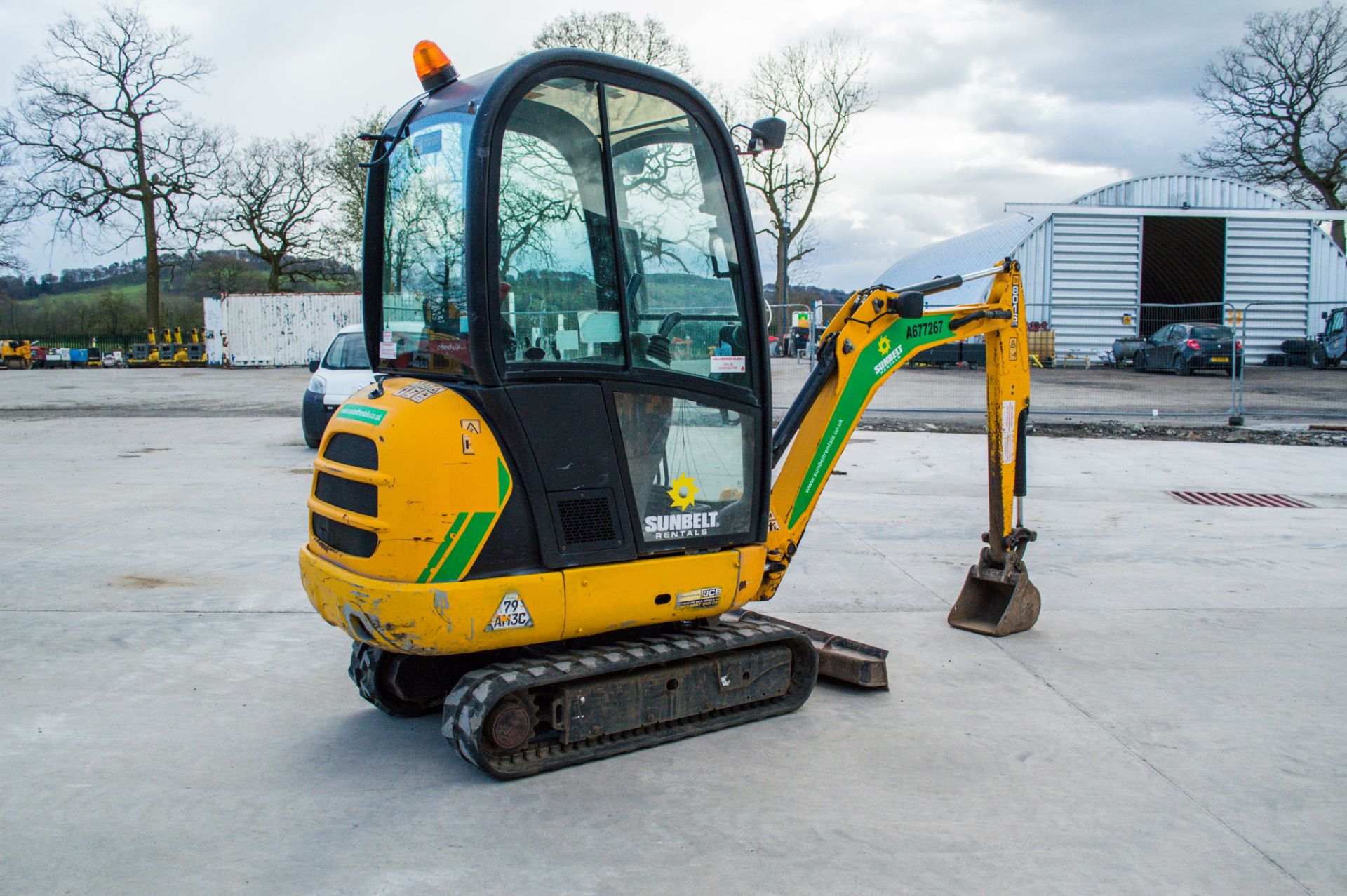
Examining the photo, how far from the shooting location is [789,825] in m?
3.50

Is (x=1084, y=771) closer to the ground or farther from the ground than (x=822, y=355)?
closer to the ground

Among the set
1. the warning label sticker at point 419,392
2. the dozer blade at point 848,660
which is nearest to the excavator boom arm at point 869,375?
the dozer blade at point 848,660

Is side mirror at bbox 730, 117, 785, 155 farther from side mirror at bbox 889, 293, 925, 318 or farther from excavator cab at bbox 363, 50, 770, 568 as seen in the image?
side mirror at bbox 889, 293, 925, 318

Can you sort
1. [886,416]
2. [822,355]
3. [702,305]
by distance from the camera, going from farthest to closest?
[886,416] → [822,355] → [702,305]

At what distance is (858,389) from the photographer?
4.96m

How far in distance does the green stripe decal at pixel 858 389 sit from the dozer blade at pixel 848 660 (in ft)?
1.70

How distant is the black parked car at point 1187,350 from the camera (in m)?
25.5

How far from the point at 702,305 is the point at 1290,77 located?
4637cm

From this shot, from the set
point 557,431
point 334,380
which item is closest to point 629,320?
point 557,431

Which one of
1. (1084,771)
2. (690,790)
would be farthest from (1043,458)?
(690,790)

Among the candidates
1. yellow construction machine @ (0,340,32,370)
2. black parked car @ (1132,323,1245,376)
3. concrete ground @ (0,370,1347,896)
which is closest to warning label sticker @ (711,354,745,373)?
concrete ground @ (0,370,1347,896)

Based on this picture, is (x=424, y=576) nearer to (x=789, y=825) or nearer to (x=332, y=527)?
(x=332, y=527)

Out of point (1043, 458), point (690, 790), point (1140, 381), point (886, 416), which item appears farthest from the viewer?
point (1140, 381)

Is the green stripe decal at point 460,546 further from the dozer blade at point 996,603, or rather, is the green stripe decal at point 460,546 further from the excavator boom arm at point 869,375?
the dozer blade at point 996,603
